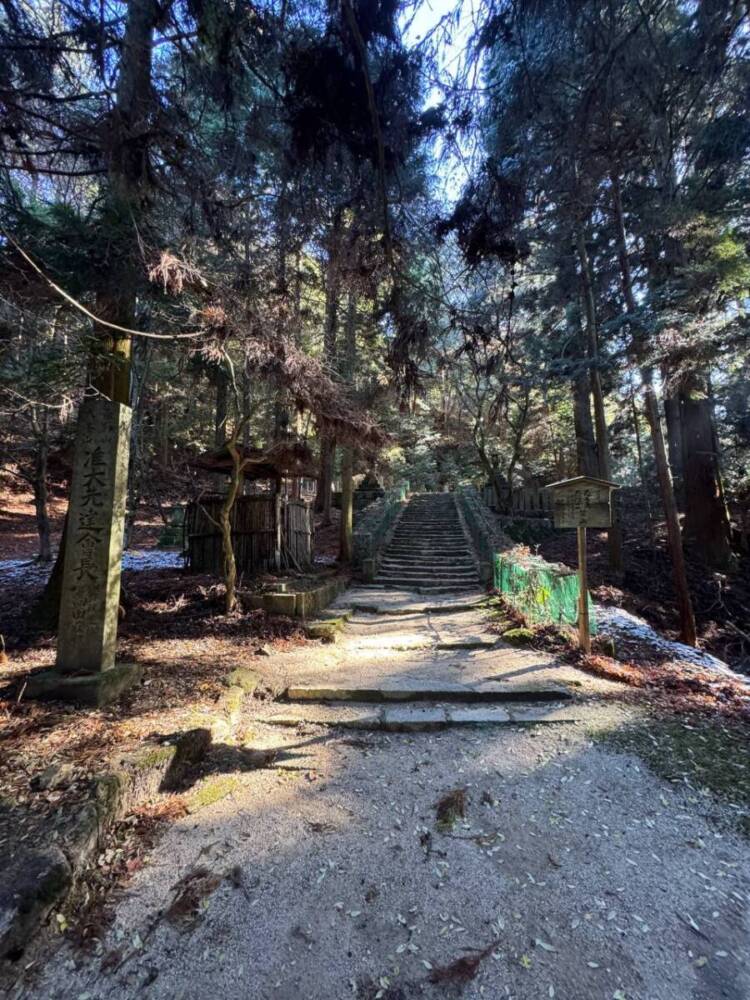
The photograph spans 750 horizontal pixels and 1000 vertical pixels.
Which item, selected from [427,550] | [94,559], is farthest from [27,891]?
[427,550]

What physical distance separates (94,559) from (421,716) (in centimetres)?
321

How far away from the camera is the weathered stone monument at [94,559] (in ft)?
12.4

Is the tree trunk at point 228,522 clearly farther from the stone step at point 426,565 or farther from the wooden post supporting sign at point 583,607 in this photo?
the stone step at point 426,565

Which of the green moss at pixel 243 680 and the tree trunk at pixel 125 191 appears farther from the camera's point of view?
the green moss at pixel 243 680

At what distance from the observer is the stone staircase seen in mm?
10469

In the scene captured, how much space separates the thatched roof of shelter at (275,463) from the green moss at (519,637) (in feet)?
15.6

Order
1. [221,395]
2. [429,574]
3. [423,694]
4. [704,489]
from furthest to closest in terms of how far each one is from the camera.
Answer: [704,489], [429,574], [221,395], [423,694]

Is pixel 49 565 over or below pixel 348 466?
below

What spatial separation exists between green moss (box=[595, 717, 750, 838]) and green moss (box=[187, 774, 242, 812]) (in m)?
2.90

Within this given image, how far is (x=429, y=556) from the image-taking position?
1268 centimetres

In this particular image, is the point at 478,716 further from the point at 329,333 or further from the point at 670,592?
the point at 670,592

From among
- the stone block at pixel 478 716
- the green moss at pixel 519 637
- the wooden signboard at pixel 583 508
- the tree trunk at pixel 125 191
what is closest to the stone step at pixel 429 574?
the green moss at pixel 519 637

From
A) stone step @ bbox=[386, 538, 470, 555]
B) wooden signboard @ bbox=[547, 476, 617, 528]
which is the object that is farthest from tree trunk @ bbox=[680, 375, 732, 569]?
wooden signboard @ bbox=[547, 476, 617, 528]

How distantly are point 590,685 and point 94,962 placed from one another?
4.47 metres
